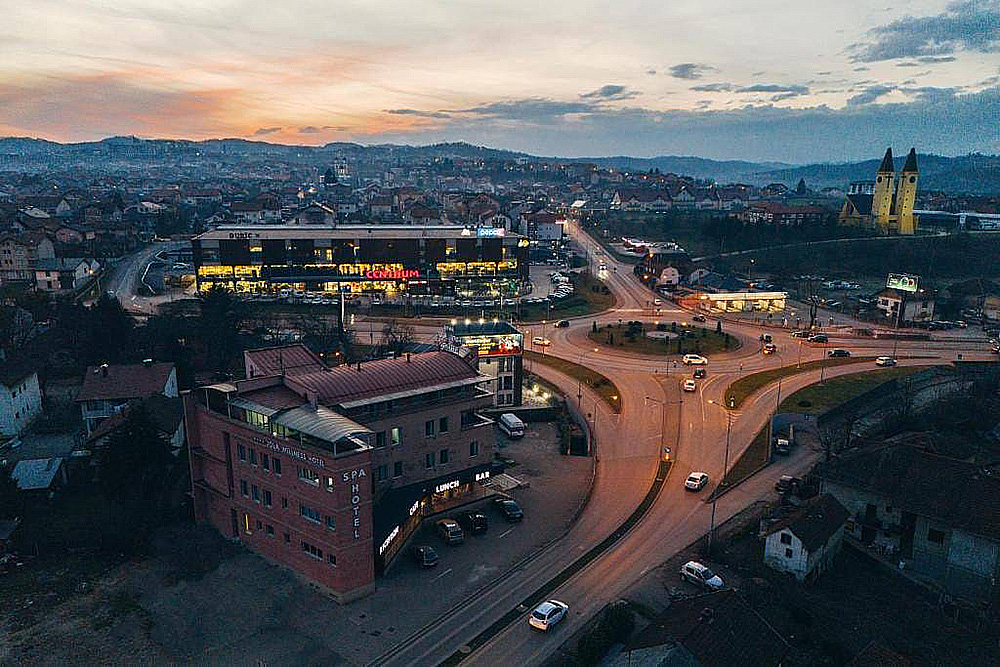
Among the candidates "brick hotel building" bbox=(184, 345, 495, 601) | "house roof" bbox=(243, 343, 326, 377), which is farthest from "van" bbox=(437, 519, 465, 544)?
"house roof" bbox=(243, 343, 326, 377)

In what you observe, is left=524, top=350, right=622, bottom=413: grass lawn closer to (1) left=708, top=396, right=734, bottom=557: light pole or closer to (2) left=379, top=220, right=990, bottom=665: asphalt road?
(2) left=379, top=220, right=990, bottom=665: asphalt road

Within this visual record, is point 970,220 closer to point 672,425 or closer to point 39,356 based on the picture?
point 672,425

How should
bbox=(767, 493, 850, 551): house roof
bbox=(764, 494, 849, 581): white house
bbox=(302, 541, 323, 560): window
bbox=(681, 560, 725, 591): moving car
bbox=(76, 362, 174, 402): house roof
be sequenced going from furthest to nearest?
bbox=(76, 362, 174, 402): house roof → bbox=(767, 493, 850, 551): house roof → bbox=(764, 494, 849, 581): white house → bbox=(681, 560, 725, 591): moving car → bbox=(302, 541, 323, 560): window

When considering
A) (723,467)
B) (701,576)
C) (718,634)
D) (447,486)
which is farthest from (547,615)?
(723,467)

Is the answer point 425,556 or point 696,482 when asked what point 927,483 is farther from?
point 425,556

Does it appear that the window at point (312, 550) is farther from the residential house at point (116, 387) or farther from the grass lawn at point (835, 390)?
the grass lawn at point (835, 390)
